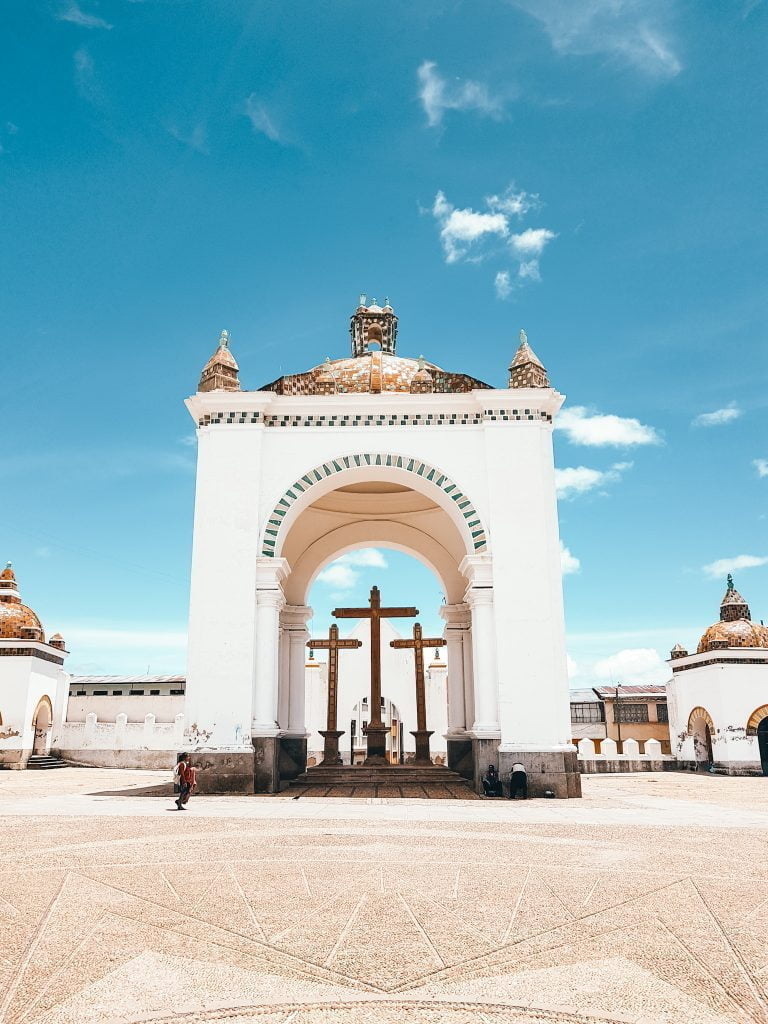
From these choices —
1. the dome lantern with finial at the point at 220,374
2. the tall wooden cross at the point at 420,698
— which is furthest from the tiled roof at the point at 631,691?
the dome lantern with finial at the point at 220,374

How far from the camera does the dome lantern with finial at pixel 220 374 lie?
486 inches

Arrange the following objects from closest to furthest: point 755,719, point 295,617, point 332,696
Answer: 1. point 295,617
2. point 332,696
3. point 755,719

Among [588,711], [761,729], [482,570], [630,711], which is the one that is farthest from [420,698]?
[630,711]

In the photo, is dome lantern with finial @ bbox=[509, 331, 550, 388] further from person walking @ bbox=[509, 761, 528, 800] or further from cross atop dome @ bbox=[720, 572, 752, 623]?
cross atop dome @ bbox=[720, 572, 752, 623]

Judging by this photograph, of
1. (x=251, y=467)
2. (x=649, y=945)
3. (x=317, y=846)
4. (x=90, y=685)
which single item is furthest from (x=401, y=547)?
(x=90, y=685)

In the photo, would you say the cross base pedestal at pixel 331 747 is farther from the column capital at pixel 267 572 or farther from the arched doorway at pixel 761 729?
the arched doorway at pixel 761 729

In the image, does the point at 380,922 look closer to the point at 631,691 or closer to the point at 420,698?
the point at 420,698

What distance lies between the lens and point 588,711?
1170 inches

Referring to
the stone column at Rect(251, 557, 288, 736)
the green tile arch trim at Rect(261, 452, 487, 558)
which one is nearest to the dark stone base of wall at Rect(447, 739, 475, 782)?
the stone column at Rect(251, 557, 288, 736)

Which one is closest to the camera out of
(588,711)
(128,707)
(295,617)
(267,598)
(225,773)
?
(225,773)

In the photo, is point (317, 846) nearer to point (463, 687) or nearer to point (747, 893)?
point (747, 893)

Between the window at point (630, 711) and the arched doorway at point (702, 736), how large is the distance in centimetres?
1011

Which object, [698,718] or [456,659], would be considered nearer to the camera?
[456,659]

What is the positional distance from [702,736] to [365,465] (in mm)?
12618
